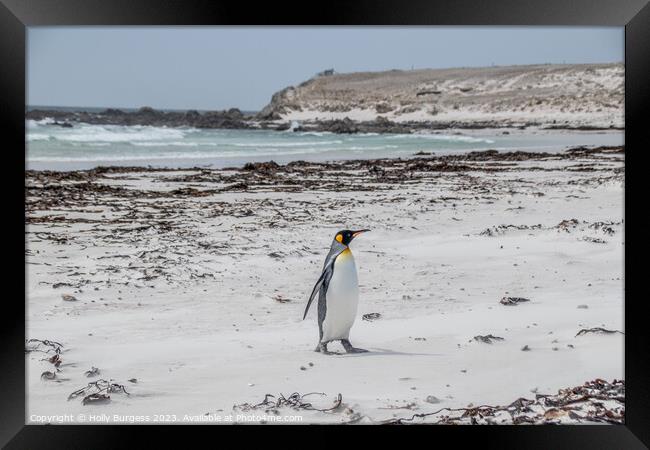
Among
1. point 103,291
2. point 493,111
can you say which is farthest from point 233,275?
point 493,111

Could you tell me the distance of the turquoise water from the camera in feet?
30.3

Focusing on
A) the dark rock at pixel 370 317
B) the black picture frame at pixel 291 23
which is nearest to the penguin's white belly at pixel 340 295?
the dark rock at pixel 370 317

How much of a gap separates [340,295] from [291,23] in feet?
4.10

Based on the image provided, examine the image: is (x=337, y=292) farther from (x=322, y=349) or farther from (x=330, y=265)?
(x=322, y=349)

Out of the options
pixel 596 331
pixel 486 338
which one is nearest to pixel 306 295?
pixel 486 338

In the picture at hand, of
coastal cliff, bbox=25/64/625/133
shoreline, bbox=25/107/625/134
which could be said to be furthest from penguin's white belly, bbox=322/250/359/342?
shoreline, bbox=25/107/625/134

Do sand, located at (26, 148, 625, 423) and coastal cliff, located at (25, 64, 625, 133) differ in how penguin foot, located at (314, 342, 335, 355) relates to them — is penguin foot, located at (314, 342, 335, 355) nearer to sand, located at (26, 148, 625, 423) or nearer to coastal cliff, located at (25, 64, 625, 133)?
sand, located at (26, 148, 625, 423)

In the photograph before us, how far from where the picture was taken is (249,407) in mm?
2834

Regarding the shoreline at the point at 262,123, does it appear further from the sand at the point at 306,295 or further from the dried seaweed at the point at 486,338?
the dried seaweed at the point at 486,338

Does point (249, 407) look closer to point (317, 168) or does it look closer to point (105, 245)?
point (105, 245)

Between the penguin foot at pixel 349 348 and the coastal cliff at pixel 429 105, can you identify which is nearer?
the penguin foot at pixel 349 348

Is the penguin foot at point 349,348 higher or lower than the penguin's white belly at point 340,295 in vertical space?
lower

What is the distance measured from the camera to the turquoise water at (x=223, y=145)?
30.3 feet

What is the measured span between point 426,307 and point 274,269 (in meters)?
1.06
